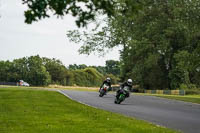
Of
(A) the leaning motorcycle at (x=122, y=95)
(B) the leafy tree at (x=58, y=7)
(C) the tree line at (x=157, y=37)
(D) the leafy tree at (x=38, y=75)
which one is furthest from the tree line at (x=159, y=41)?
(D) the leafy tree at (x=38, y=75)

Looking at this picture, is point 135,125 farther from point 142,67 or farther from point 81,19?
point 142,67

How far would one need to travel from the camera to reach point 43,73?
10512 centimetres

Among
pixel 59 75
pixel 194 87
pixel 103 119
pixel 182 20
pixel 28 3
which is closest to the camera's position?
pixel 28 3

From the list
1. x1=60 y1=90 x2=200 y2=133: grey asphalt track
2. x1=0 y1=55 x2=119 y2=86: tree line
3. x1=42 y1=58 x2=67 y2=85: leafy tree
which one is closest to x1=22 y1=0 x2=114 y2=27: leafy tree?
x1=60 y1=90 x2=200 y2=133: grey asphalt track

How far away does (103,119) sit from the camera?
12.3 metres

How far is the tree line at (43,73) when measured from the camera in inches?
4218

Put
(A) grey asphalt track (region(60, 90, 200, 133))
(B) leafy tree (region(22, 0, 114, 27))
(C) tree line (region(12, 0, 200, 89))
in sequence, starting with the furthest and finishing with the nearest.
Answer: (C) tree line (region(12, 0, 200, 89))
(A) grey asphalt track (region(60, 90, 200, 133))
(B) leafy tree (region(22, 0, 114, 27))

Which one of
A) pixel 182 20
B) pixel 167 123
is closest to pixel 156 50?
pixel 182 20

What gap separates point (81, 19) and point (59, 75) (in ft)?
376

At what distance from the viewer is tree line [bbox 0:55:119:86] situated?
107m

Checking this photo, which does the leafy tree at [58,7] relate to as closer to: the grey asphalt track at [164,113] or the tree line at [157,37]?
the grey asphalt track at [164,113]

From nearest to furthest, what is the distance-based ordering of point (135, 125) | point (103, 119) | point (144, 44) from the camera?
point (135, 125)
point (103, 119)
point (144, 44)

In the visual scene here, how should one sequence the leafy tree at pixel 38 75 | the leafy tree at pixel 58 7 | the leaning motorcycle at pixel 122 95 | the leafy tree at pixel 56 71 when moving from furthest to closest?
1. the leafy tree at pixel 56 71
2. the leafy tree at pixel 38 75
3. the leaning motorcycle at pixel 122 95
4. the leafy tree at pixel 58 7

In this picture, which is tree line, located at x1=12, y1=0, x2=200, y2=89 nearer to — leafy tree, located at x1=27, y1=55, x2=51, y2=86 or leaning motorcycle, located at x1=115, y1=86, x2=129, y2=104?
leaning motorcycle, located at x1=115, y1=86, x2=129, y2=104
